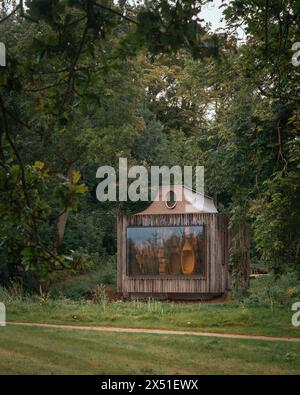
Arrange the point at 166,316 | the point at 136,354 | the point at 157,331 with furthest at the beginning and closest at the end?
the point at 166,316 < the point at 157,331 < the point at 136,354

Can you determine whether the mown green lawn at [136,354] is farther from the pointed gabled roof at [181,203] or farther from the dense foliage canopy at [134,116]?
the pointed gabled roof at [181,203]

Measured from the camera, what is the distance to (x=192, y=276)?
2448cm

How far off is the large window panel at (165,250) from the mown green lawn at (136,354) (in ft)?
33.2

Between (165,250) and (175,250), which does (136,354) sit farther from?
(165,250)

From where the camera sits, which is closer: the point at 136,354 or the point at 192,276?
the point at 136,354

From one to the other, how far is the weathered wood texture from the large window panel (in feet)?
0.58

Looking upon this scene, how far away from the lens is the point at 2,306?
18.6 metres

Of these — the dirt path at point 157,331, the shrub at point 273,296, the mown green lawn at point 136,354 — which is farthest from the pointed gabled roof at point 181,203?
the mown green lawn at point 136,354

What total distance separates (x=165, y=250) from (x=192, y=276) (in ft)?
4.50

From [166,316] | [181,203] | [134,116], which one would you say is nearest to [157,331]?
[166,316]

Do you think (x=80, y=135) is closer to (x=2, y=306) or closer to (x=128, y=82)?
(x=128, y=82)

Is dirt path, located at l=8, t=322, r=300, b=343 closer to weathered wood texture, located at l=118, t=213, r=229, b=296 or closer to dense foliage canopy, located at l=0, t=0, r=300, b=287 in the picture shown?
dense foliage canopy, located at l=0, t=0, r=300, b=287

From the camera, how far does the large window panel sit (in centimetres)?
2466
